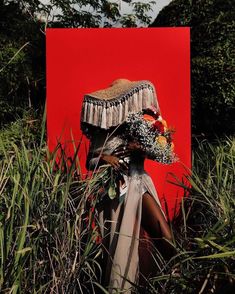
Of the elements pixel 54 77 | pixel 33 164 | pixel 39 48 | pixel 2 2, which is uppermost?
pixel 2 2

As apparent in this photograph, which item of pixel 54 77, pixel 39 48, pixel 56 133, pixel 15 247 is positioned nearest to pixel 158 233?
pixel 15 247

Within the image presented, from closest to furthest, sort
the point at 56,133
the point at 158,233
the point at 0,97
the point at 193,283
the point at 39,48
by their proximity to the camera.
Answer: the point at 193,283, the point at 158,233, the point at 56,133, the point at 0,97, the point at 39,48

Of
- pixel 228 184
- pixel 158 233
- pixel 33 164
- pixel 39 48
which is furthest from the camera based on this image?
pixel 39 48

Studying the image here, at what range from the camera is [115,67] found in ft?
13.8

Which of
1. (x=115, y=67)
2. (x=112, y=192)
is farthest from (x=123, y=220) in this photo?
(x=115, y=67)

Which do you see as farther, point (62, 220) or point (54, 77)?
point (54, 77)

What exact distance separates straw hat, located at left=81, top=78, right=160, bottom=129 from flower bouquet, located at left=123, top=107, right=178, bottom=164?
51 mm

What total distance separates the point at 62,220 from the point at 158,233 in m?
0.69

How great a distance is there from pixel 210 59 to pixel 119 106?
2.43 m

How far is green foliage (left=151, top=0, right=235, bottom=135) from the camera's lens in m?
5.36

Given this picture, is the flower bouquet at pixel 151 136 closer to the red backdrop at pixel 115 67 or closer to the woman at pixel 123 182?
the woman at pixel 123 182

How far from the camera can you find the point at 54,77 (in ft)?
13.8

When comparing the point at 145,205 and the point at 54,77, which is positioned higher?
the point at 54,77

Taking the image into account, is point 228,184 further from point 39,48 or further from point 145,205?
point 39,48
